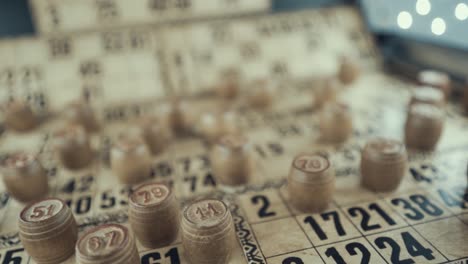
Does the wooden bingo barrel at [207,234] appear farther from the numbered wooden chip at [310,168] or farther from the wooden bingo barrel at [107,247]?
the numbered wooden chip at [310,168]

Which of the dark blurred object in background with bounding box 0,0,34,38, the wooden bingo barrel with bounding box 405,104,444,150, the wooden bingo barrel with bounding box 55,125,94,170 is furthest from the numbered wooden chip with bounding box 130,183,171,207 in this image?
the dark blurred object in background with bounding box 0,0,34,38

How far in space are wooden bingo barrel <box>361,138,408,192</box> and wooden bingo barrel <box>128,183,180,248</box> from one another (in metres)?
1.21

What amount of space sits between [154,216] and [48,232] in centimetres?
53

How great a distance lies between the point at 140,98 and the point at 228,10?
137 cm

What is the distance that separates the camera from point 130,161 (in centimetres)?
249

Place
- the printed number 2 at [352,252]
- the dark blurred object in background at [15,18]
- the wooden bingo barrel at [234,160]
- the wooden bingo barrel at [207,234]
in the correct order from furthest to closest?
the dark blurred object in background at [15,18], the wooden bingo barrel at [234,160], the printed number 2 at [352,252], the wooden bingo barrel at [207,234]

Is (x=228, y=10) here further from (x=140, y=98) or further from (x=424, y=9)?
(x=424, y=9)

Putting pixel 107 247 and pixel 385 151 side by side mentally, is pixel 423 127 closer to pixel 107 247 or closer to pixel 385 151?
pixel 385 151

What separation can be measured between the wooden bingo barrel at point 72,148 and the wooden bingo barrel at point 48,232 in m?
0.73

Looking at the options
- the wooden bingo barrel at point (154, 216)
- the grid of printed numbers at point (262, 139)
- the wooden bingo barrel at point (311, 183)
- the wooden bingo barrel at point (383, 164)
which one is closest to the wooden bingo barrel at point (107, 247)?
the wooden bingo barrel at point (154, 216)

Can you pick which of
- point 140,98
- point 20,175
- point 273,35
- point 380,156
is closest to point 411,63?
point 273,35

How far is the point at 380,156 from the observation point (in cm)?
229

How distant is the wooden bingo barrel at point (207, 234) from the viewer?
5.92ft

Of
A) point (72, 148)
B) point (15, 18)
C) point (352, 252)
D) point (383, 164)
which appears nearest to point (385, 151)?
point (383, 164)
